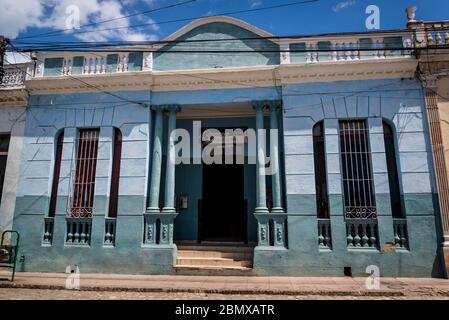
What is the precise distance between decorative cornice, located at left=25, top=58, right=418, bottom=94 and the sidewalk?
17.0 feet

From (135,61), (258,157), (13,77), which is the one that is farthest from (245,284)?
(13,77)

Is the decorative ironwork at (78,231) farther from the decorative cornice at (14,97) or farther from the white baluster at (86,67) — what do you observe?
the white baluster at (86,67)

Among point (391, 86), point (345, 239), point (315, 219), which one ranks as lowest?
point (345, 239)

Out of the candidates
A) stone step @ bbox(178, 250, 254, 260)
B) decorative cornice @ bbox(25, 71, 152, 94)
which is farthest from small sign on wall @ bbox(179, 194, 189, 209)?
decorative cornice @ bbox(25, 71, 152, 94)

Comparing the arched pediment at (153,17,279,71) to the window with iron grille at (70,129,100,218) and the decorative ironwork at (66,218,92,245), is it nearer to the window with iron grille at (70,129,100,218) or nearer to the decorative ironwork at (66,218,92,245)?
the window with iron grille at (70,129,100,218)

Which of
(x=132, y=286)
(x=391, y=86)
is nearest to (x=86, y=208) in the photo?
(x=132, y=286)

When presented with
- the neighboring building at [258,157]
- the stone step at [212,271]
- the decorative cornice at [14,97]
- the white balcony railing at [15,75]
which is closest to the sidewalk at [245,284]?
the stone step at [212,271]

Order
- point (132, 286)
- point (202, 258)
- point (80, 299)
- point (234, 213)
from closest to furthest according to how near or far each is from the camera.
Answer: point (80, 299) → point (132, 286) → point (202, 258) → point (234, 213)

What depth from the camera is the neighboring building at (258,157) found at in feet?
25.6

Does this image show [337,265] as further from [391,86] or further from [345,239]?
[391,86]

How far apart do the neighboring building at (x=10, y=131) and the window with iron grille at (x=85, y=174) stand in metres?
1.78

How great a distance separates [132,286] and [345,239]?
17.0 feet

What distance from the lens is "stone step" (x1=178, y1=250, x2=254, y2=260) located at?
27.7 ft

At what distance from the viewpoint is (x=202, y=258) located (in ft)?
27.3
